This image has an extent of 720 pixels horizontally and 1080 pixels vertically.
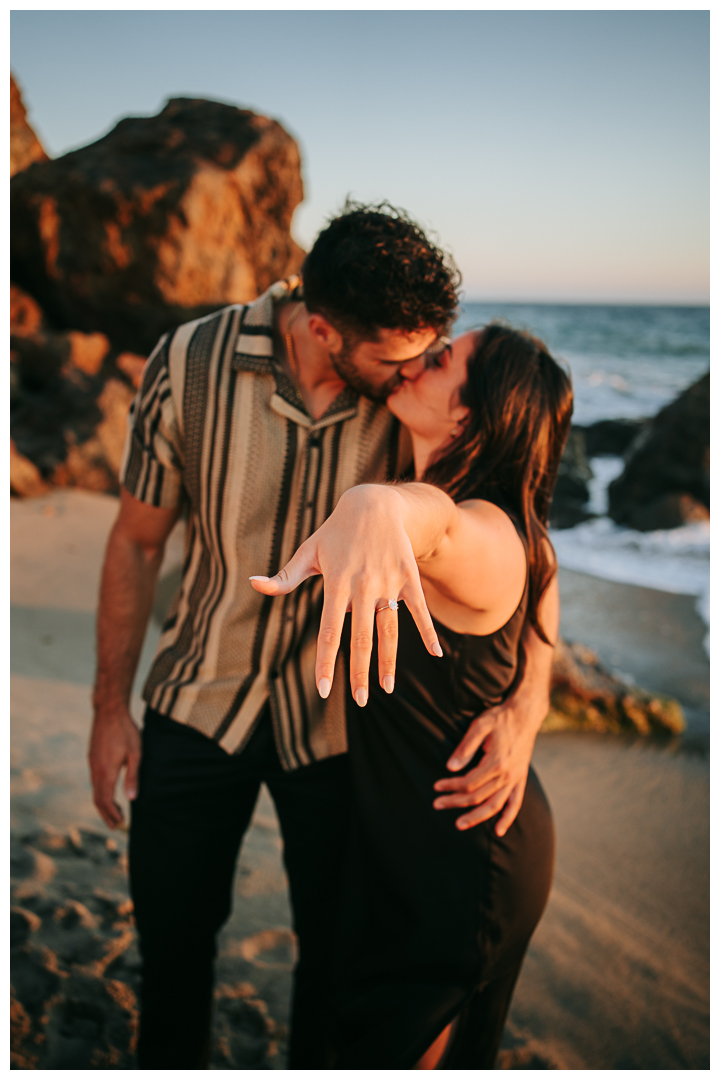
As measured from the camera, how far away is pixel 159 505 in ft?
6.08

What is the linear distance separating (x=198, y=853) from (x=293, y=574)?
122cm

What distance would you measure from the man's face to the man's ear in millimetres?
25

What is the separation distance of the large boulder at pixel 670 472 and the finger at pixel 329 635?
7.86 m

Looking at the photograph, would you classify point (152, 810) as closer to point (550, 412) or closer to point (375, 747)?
point (375, 747)

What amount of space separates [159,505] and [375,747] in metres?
0.87

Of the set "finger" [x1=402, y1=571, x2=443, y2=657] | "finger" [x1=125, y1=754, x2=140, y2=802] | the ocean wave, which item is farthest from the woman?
the ocean wave

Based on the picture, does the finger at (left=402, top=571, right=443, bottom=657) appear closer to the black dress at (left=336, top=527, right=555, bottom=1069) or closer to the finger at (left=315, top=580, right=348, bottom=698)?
the finger at (left=315, top=580, right=348, bottom=698)

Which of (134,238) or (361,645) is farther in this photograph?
(134,238)

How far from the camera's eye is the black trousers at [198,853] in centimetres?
178

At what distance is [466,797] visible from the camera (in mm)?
1587

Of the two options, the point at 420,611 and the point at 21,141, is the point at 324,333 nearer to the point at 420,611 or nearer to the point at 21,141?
the point at 420,611

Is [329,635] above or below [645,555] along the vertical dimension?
above

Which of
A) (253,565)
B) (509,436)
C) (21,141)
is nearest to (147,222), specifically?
(21,141)

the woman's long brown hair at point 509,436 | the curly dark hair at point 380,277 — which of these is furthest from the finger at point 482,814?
the curly dark hair at point 380,277
